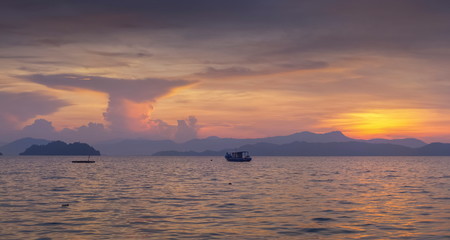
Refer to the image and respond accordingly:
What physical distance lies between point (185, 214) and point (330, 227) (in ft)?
44.8

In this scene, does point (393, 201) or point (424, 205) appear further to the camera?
point (393, 201)

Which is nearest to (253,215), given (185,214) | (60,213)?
(185,214)

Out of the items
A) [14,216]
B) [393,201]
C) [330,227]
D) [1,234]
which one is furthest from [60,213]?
[393,201]

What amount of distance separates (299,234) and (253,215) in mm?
9142

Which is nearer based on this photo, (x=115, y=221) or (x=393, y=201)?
(x=115, y=221)

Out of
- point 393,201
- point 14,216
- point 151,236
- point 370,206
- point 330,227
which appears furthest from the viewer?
point 393,201

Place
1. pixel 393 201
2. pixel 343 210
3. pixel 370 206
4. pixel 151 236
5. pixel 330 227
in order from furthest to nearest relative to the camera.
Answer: pixel 393 201, pixel 370 206, pixel 343 210, pixel 330 227, pixel 151 236

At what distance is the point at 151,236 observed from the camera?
33719mm

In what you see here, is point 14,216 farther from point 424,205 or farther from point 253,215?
point 424,205

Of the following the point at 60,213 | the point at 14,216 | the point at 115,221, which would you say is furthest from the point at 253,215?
the point at 14,216

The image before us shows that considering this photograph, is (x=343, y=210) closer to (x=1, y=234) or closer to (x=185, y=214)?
(x=185, y=214)

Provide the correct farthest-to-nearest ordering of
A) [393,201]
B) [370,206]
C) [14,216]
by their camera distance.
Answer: [393,201], [370,206], [14,216]

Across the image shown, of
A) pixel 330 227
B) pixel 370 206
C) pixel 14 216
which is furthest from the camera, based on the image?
pixel 370 206

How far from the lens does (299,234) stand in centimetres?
3478
